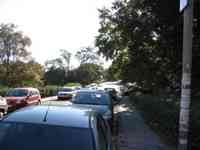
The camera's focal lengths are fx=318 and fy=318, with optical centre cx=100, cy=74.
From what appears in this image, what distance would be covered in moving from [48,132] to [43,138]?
10 centimetres

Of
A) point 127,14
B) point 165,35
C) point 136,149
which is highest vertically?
point 127,14

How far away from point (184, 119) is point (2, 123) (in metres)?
3.27

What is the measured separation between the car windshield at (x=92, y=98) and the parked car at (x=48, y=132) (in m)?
9.18

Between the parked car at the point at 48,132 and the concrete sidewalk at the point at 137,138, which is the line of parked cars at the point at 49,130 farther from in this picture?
the concrete sidewalk at the point at 137,138

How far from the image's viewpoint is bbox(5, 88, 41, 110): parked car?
64.5ft

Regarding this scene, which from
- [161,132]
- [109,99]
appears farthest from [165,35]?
[161,132]

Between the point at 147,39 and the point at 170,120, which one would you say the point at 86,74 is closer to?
the point at 147,39

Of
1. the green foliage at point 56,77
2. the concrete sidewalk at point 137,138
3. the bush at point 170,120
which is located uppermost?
the green foliage at point 56,77

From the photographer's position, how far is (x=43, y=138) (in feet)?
12.7

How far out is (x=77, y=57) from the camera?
8600 cm

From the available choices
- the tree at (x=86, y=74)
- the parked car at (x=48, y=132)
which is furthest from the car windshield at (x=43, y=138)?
the tree at (x=86, y=74)

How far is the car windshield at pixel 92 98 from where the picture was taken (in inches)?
531

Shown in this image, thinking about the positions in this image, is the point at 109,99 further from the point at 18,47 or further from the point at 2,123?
the point at 18,47

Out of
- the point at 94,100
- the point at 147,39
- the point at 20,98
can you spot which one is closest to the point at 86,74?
the point at 20,98
